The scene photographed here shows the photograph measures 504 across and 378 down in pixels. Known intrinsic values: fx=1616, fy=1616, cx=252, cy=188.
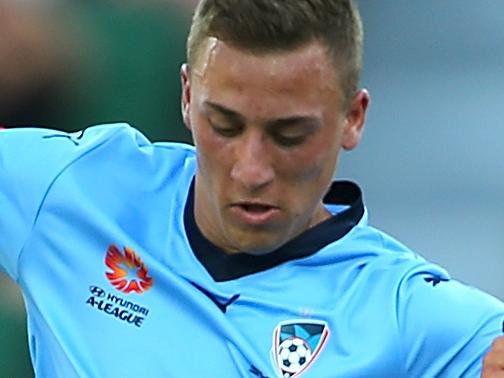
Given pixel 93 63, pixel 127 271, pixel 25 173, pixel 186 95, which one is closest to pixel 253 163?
pixel 186 95

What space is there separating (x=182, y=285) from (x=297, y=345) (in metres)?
0.20

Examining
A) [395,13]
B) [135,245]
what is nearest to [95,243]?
[135,245]

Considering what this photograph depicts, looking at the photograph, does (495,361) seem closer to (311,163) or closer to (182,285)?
(311,163)

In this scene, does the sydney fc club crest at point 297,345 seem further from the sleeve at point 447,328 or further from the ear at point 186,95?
the ear at point 186,95

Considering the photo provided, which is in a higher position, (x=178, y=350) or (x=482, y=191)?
(x=178, y=350)

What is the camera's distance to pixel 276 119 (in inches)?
85.7

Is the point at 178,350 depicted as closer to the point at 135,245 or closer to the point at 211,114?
the point at 135,245

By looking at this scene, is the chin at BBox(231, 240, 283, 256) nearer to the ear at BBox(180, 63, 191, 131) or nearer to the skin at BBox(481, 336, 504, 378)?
the ear at BBox(180, 63, 191, 131)

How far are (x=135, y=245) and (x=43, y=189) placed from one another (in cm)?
16

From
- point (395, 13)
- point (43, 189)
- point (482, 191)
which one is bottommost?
point (482, 191)

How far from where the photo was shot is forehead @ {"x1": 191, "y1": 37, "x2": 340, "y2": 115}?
2.18 metres

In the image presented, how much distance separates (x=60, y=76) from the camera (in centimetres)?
341

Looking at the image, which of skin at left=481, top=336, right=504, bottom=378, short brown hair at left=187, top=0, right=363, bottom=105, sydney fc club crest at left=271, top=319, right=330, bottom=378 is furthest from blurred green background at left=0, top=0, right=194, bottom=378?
skin at left=481, top=336, right=504, bottom=378

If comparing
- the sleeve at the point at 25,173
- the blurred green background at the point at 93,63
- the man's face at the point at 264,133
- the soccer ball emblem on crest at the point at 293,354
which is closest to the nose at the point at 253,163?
the man's face at the point at 264,133
